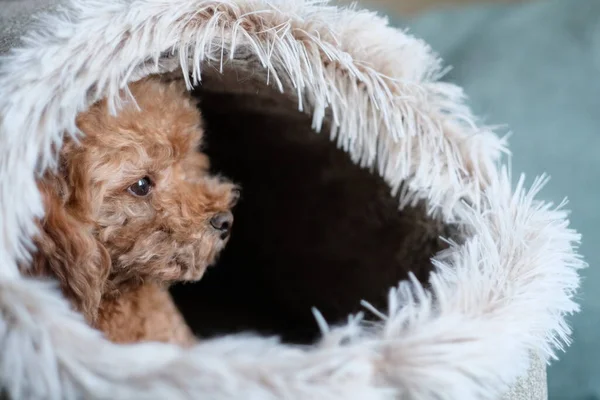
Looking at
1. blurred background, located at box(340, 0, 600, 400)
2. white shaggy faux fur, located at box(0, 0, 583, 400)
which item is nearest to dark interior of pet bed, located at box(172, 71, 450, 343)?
white shaggy faux fur, located at box(0, 0, 583, 400)

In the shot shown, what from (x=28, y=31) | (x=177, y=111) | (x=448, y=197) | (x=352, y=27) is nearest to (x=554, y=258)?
(x=448, y=197)

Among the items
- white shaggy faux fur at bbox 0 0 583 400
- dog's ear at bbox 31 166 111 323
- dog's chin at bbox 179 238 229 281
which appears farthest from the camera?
dog's chin at bbox 179 238 229 281

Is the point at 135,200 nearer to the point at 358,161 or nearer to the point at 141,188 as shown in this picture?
the point at 141,188

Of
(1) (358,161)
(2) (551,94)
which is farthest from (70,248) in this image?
(2) (551,94)

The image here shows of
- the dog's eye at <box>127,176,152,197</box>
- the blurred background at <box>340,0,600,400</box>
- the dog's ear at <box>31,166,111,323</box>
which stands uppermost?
the blurred background at <box>340,0,600,400</box>

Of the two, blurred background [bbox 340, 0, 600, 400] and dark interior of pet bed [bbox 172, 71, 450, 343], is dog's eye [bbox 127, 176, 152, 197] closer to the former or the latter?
dark interior of pet bed [bbox 172, 71, 450, 343]

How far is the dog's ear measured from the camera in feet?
1.92

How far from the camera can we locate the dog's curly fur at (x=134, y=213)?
61 cm

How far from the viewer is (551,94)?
1.26 metres

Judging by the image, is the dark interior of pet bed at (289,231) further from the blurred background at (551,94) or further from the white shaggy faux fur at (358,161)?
the blurred background at (551,94)

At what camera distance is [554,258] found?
60 cm

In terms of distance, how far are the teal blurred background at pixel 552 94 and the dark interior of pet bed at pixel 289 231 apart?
1.01ft

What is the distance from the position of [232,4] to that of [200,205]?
241 mm

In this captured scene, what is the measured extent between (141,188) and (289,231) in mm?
405
